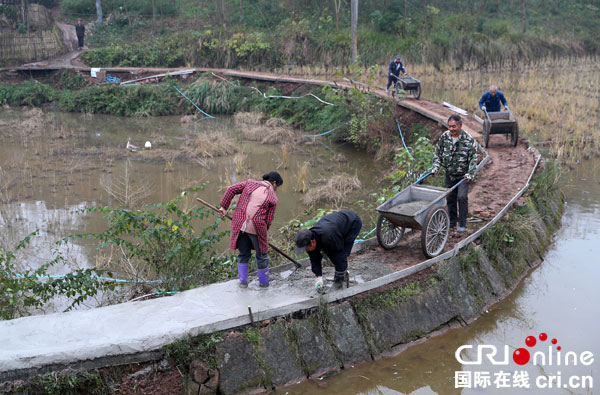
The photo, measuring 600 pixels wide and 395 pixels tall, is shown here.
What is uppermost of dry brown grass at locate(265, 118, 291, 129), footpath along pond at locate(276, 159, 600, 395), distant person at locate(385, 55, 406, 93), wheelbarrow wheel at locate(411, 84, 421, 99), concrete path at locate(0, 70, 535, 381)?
distant person at locate(385, 55, 406, 93)

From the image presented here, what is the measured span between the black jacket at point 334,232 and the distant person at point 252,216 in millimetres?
593

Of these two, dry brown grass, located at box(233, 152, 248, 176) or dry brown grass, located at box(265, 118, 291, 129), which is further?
dry brown grass, located at box(265, 118, 291, 129)

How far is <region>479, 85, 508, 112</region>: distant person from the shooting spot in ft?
42.5

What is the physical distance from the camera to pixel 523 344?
22.6ft

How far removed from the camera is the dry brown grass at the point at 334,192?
11992 mm

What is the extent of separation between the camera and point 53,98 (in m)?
24.8

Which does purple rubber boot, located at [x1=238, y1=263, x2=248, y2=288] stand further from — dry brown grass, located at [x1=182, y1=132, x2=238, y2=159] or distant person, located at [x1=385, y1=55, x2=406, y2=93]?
distant person, located at [x1=385, y1=55, x2=406, y2=93]

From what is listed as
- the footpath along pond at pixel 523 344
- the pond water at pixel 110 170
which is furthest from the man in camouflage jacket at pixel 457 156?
the pond water at pixel 110 170

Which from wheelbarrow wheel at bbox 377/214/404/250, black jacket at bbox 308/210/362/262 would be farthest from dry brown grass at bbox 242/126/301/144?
black jacket at bbox 308/210/362/262

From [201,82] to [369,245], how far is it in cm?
1781

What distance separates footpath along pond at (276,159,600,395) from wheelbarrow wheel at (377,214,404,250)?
1.40 metres

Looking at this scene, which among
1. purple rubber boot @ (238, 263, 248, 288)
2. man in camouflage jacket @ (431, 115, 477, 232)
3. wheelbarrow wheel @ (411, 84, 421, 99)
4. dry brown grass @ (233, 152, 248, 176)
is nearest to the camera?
purple rubber boot @ (238, 263, 248, 288)

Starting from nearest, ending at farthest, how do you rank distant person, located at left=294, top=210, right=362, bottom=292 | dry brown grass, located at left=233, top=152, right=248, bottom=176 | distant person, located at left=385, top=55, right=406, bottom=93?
distant person, located at left=294, top=210, right=362, bottom=292 < dry brown grass, located at left=233, top=152, right=248, bottom=176 < distant person, located at left=385, top=55, right=406, bottom=93

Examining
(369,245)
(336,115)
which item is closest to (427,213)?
(369,245)
